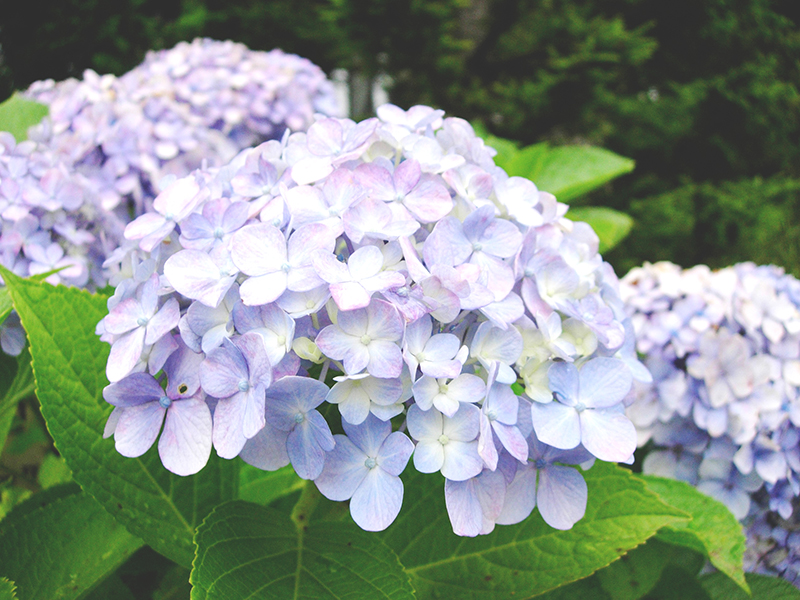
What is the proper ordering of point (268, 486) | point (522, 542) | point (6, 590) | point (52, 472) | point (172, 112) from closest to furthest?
point (6, 590), point (522, 542), point (268, 486), point (52, 472), point (172, 112)

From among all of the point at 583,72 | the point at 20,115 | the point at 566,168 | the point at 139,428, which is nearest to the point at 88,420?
the point at 139,428

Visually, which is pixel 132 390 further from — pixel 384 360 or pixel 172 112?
pixel 172 112

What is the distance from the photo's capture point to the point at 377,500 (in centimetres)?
55

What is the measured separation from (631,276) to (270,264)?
3.19 ft

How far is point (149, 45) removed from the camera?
103 inches

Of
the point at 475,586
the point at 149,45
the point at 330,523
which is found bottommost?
the point at 149,45

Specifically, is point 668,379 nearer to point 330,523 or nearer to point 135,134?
point 330,523

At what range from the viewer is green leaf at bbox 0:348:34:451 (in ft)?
2.95

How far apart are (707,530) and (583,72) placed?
2.63 metres

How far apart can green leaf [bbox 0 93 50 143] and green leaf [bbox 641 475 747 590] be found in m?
1.32

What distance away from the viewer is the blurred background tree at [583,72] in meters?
2.44

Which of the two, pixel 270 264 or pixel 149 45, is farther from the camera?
pixel 149 45

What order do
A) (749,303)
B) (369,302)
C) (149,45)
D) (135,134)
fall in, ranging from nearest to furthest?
(369,302)
(749,303)
(135,134)
(149,45)

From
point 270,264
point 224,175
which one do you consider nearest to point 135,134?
point 224,175
